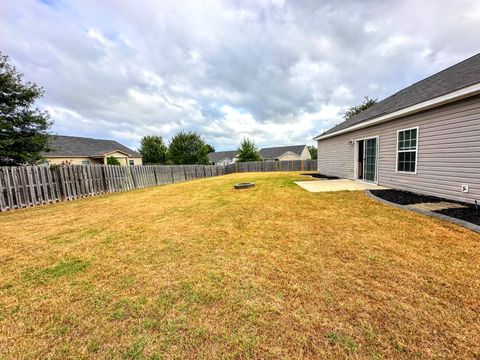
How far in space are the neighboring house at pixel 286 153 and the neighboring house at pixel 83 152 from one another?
27.8 meters

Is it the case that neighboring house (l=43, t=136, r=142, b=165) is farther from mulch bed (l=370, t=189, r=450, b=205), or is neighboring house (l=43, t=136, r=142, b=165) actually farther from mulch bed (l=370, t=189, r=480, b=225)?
mulch bed (l=370, t=189, r=480, b=225)

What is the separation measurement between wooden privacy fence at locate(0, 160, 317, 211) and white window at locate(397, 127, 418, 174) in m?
13.3

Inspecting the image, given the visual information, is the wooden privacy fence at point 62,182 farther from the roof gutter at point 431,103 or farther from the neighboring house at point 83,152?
the roof gutter at point 431,103

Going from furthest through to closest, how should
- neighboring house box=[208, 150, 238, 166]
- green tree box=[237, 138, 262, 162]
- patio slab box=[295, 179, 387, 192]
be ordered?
neighboring house box=[208, 150, 238, 166] → green tree box=[237, 138, 262, 162] → patio slab box=[295, 179, 387, 192]

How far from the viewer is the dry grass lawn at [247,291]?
1508mm

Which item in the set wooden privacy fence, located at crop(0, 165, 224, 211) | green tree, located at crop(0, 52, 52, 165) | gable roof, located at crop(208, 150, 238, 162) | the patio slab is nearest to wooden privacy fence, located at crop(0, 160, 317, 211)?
wooden privacy fence, located at crop(0, 165, 224, 211)

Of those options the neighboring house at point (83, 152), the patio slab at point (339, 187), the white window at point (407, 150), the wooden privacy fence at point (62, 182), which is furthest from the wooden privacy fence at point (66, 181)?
the white window at point (407, 150)

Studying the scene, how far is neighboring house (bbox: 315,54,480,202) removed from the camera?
186 inches

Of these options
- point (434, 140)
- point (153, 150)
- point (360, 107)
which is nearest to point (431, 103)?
point (434, 140)

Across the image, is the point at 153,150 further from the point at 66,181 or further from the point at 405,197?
the point at 405,197

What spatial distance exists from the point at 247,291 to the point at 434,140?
6913 mm

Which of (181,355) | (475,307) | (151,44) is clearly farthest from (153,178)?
(475,307)

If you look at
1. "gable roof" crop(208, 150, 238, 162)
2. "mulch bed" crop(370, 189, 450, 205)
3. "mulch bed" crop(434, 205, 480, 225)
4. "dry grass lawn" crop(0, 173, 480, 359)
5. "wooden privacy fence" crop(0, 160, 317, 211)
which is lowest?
"dry grass lawn" crop(0, 173, 480, 359)

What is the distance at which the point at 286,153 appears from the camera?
41688 mm
